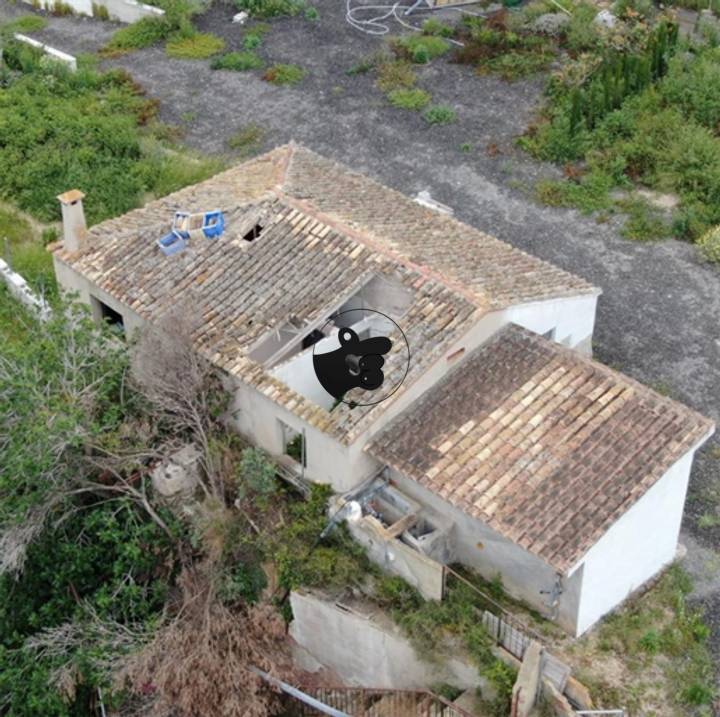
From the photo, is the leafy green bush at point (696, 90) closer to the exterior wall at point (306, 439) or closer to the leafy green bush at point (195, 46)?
the leafy green bush at point (195, 46)

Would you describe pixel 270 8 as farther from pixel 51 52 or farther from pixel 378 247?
pixel 378 247

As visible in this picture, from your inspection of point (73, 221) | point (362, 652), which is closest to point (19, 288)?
point (73, 221)

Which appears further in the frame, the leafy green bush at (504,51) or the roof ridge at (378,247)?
the leafy green bush at (504,51)

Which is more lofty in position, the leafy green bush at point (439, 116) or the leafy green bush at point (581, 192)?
the leafy green bush at point (581, 192)

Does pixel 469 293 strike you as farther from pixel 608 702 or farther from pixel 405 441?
pixel 608 702

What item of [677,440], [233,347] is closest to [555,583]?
[677,440]

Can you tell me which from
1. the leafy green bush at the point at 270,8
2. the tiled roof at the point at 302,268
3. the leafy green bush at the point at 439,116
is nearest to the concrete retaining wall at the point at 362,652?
the tiled roof at the point at 302,268
